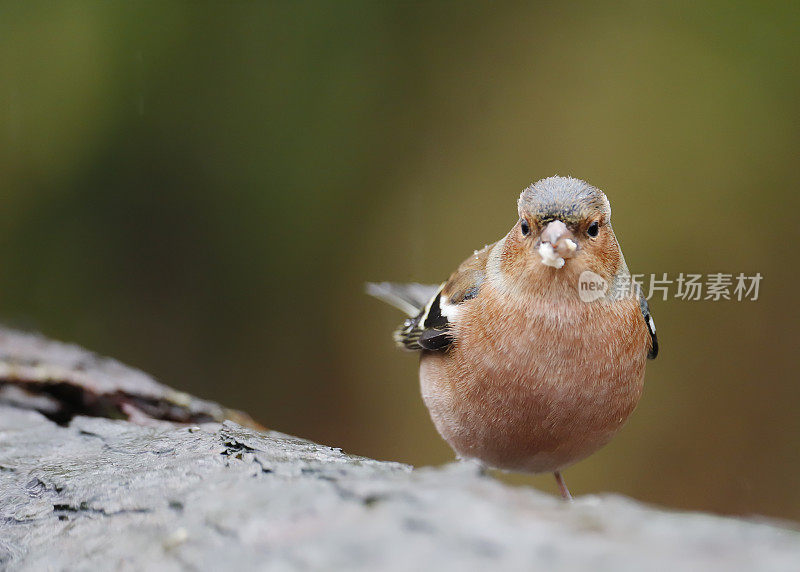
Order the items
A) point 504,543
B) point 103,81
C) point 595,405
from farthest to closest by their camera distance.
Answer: point 103,81, point 595,405, point 504,543

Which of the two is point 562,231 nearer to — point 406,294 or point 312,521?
point 312,521

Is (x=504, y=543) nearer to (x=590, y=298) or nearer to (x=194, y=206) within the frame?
(x=590, y=298)

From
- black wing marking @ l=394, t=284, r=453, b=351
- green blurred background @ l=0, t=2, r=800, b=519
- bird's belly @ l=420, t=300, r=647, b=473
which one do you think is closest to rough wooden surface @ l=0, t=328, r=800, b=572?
bird's belly @ l=420, t=300, r=647, b=473

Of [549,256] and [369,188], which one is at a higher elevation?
[369,188]

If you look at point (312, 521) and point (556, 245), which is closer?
point (312, 521)

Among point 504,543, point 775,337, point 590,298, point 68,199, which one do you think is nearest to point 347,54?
point 68,199

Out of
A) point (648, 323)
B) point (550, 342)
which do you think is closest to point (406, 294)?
point (648, 323)
